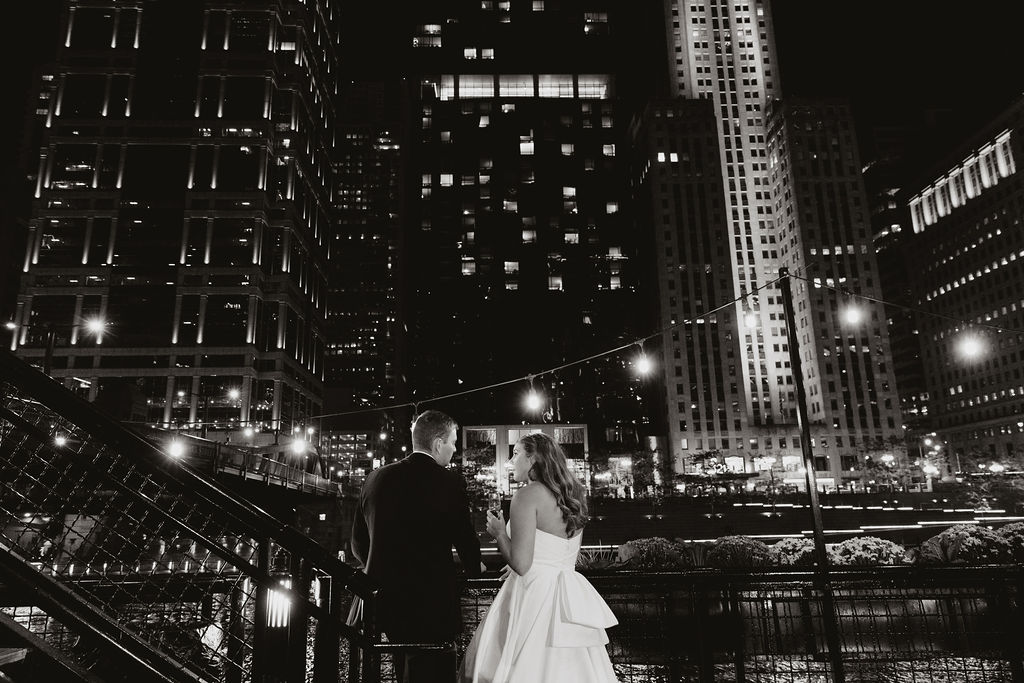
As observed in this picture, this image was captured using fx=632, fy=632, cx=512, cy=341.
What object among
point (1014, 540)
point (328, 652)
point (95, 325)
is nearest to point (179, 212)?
point (95, 325)

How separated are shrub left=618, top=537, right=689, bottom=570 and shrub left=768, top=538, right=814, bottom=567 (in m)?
2.21

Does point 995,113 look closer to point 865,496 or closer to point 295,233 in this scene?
point 865,496

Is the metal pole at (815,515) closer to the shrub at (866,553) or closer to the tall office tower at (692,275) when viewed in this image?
the shrub at (866,553)

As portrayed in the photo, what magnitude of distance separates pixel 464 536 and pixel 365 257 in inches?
7531

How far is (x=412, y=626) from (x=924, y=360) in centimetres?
17283

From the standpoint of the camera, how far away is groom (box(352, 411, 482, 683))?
3857 millimetres

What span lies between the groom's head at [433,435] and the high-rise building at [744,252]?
10899 cm

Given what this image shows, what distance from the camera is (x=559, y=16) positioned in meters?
148

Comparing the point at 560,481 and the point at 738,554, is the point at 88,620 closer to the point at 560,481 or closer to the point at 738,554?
the point at 560,481

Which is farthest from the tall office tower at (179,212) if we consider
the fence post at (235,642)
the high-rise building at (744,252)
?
the fence post at (235,642)

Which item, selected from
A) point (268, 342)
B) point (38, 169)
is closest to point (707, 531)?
point (268, 342)

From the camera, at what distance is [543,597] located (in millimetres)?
4348

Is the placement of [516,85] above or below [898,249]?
above

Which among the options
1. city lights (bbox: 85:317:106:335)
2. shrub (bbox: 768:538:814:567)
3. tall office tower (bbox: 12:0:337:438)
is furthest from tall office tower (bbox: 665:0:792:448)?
shrub (bbox: 768:538:814:567)
